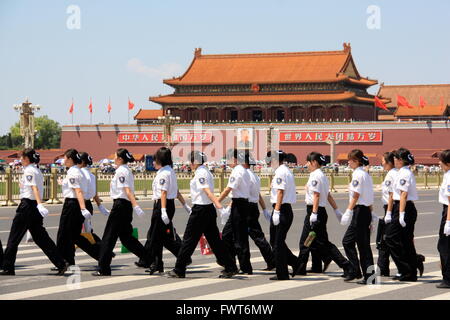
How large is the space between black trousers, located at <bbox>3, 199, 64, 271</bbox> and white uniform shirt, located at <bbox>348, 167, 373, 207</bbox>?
12.0 ft

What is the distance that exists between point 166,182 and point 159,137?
76485 millimetres

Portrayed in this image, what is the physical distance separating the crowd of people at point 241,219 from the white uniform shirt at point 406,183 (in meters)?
0.01

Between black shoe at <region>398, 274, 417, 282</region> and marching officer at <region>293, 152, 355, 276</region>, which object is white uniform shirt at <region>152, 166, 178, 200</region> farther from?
black shoe at <region>398, 274, 417, 282</region>

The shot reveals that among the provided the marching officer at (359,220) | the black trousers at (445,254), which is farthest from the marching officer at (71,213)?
the black trousers at (445,254)

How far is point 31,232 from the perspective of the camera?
11023mm

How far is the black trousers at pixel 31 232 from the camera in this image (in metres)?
10.9

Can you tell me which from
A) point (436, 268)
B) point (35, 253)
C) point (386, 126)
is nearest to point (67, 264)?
point (35, 253)

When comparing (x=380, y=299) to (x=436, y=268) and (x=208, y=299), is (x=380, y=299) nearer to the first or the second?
(x=208, y=299)

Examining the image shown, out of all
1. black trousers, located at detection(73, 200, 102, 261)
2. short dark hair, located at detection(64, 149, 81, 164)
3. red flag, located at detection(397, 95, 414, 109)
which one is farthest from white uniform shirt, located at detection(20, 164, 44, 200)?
red flag, located at detection(397, 95, 414, 109)

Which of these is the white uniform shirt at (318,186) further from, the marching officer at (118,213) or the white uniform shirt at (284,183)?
the marching officer at (118,213)

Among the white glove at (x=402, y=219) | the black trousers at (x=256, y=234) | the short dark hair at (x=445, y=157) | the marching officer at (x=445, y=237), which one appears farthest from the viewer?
the black trousers at (x=256, y=234)

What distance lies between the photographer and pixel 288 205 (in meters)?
10.8

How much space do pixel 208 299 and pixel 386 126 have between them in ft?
241

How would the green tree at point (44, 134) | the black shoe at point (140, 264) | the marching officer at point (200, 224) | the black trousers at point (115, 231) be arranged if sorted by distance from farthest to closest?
1. the green tree at point (44, 134)
2. the black shoe at point (140, 264)
3. the black trousers at point (115, 231)
4. the marching officer at point (200, 224)
